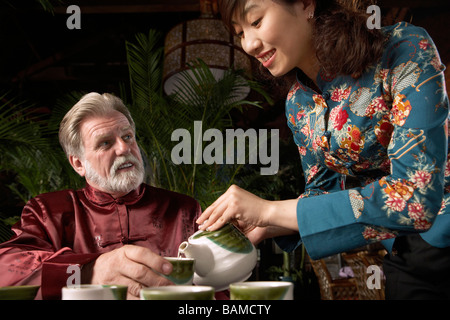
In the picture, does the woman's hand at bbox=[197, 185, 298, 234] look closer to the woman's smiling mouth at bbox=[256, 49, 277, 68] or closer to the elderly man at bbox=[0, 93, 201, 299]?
the woman's smiling mouth at bbox=[256, 49, 277, 68]

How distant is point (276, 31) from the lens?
1.34m

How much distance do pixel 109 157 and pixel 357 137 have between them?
1.11 meters

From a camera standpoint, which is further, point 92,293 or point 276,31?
point 276,31

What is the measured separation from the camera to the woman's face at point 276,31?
4.36 ft

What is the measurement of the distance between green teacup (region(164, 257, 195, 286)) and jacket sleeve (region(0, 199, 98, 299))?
17.8 inches

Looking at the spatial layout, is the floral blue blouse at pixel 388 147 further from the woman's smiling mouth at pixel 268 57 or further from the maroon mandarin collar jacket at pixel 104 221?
the maroon mandarin collar jacket at pixel 104 221

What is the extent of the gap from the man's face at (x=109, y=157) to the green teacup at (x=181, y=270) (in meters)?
1.01

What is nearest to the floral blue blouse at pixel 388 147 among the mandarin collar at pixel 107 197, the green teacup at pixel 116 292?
the green teacup at pixel 116 292

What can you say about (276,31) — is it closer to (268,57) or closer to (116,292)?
(268,57)

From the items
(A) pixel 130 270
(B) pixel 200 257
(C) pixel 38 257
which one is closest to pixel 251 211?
(B) pixel 200 257

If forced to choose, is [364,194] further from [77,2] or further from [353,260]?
[77,2]

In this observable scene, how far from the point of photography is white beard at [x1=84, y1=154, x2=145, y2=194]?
1959 mm

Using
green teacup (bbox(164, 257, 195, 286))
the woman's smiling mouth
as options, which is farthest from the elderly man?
green teacup (bbox(164, 257, 195, 286))

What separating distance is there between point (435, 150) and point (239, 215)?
20.7 inches
